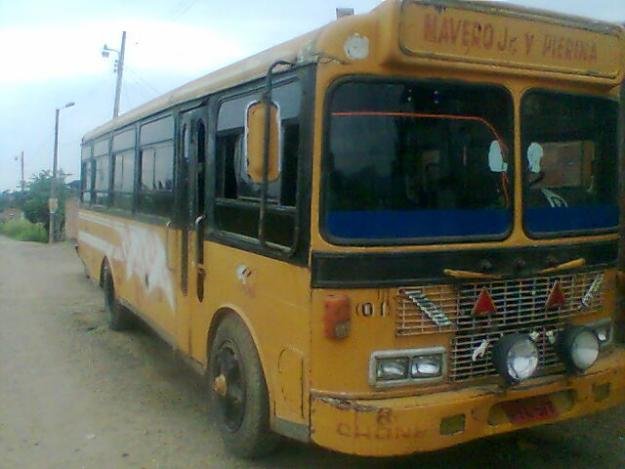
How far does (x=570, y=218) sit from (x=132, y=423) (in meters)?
3.58

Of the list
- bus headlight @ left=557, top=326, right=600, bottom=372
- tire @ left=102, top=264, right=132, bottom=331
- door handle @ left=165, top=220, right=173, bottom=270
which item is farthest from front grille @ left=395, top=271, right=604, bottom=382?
tire @ left=102, top=264, right=132, bottom=331

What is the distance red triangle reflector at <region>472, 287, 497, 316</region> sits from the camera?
421cm

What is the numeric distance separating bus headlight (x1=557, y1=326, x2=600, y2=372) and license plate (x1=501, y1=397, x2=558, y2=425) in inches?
10.3

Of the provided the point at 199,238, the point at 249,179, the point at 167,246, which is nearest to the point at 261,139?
the point at 249,179

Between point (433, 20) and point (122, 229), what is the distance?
564cm

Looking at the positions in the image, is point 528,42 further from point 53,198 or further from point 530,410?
point 53,198

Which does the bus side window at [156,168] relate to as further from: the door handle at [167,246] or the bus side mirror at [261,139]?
the bus side mirror at [261,139]

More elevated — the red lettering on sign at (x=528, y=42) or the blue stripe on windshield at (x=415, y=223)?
A: the red lettering on sign at (x=528, y=42)

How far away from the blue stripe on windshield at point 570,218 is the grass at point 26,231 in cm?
4091

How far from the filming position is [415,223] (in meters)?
4.09

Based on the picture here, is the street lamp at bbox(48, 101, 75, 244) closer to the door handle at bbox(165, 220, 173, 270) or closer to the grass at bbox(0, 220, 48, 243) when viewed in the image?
the grass at bbox(0, 220, 48, 243)

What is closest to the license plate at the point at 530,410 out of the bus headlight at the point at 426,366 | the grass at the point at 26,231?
the bus headlight at the point at 426,366

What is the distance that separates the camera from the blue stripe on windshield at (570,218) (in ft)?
14.6

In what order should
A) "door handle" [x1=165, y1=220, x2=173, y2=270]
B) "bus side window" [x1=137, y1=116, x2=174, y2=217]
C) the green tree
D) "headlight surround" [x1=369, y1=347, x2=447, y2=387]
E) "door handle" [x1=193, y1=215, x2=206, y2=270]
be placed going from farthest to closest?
the green tree, "bus side window" [x1=137, y1=116, x2=174, y2=217], "door handle" [x1=165, y1=220, x2=173, y2=270], "door handle" [x1=193, y1=215, x2=206, y2=270], "headlight surround" [x1=369, y1=347, x2=447, y2=387]
